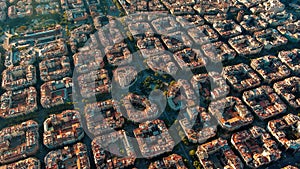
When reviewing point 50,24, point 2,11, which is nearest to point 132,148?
point 50,24

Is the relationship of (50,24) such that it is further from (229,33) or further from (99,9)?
(229,33)

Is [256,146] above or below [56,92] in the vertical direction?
below

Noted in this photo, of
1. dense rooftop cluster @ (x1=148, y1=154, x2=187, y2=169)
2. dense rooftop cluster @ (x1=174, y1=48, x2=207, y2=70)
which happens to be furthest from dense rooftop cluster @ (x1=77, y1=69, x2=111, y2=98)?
dense rooftop cluster @ (x1=148, y1=154, x2=187, y2=169)

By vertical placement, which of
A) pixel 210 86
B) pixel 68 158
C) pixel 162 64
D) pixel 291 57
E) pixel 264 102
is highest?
pixel 162 64

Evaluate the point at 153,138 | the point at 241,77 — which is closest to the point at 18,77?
the point at 153,138

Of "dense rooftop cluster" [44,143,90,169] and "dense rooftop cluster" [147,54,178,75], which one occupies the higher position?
"dense rooftop cluster" [147,54,178,75]

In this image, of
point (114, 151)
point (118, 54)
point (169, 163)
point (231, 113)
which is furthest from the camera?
point (118, 54)

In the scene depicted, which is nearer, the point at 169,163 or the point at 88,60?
the point at 169,163

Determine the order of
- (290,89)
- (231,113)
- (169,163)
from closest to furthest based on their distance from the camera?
(169,163) < (231,113) < (290,89)

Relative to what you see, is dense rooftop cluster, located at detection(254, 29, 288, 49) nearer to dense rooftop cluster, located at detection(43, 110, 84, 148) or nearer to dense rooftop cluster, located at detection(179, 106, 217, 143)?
dense rooftop cluster, located at detection(179, 106, 217, 143)

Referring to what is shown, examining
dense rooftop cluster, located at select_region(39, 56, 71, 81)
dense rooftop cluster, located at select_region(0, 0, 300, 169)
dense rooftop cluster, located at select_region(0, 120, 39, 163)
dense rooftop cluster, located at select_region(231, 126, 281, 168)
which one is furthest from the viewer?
dense rooftop cluster, located at select_region(39, 56, 71, 81)

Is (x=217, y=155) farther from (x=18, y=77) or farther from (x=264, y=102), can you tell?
(x=18, y=77)
